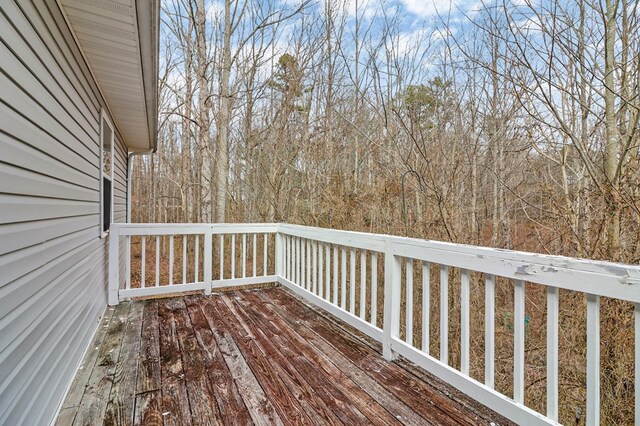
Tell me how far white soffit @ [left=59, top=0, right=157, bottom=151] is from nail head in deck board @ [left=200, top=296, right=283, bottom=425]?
2.32 metres

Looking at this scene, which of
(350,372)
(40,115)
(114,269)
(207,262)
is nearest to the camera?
(40,115)

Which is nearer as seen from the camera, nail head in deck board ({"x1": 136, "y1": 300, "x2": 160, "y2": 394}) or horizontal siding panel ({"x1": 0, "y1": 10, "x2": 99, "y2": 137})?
horizontal siding panel ({"x1": 0, "y1": 10, "x2": 99, "y2": 137})

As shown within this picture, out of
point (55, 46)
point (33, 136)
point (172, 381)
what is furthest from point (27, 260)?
point (55, 46)

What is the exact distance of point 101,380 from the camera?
222 cm

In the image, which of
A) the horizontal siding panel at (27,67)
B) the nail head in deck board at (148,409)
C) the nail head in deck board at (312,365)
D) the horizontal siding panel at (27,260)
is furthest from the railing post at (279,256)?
the horizontal siding panel at (27,67)

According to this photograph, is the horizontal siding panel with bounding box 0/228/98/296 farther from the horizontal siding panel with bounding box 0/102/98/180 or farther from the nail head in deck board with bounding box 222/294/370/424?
the nail head in deck board with bounding box 222/294/370/424

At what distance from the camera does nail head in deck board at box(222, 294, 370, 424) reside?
187cm

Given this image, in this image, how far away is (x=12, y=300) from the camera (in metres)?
1.39

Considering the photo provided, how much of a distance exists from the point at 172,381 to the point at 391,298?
5.19 feet

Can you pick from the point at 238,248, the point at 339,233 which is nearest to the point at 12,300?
the point at 339,233

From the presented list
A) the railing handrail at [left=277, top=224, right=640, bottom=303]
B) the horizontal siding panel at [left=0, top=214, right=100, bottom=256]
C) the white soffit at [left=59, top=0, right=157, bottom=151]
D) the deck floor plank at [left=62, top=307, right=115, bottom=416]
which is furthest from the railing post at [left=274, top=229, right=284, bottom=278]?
the horizontal siding panel at [left=0, top=214, right=100, bottom=256]

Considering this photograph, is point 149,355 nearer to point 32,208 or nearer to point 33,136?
point 32,208

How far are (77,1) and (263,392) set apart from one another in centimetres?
258

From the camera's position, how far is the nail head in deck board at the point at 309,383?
187 centimetres
